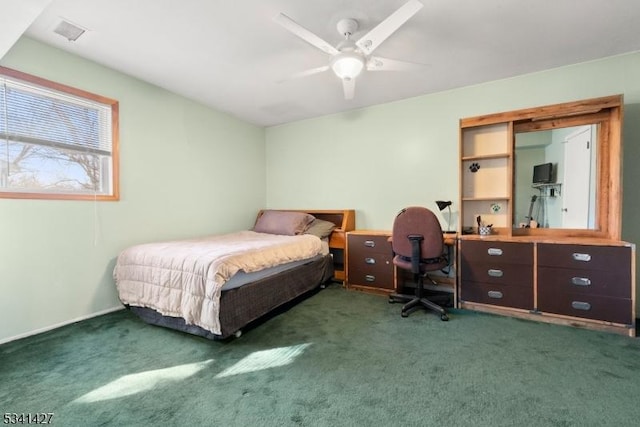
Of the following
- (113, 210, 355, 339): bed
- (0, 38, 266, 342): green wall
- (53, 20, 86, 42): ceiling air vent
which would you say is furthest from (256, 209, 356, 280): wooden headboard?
(53, 20, 86, 42): ceiling air vent

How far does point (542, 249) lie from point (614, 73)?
1791 millimetres

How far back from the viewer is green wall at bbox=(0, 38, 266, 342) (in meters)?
2.21

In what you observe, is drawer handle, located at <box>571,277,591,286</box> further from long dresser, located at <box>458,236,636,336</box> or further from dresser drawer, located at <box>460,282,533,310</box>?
dresser drawer, located at <box>460,282,533,310</box>

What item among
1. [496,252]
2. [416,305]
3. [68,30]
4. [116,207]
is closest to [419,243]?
[416,305]

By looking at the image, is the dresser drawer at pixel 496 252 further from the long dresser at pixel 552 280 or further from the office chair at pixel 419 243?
the office chair at pixel 419 243

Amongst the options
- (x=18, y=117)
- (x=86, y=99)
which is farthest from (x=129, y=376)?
(x=86, y=99)

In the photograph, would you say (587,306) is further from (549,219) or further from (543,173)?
(543,173)

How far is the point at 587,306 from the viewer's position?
7.59ft

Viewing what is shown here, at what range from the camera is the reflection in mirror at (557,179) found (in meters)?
2.68

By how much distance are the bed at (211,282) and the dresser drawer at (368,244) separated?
0.57m

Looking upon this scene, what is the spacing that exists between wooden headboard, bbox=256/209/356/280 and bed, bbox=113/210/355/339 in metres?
0.62

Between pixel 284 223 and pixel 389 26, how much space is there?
8.51ft

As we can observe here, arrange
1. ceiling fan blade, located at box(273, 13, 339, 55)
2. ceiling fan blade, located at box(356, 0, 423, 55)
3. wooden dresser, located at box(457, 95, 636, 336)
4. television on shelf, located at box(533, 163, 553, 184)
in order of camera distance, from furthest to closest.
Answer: television on shelf, located at box(533, 163, 553, 184), wooden dresser, located at box(457, 95, 636, 336), ceiling fan blade, located at box(273, 13, 339, 55), ceiling fan blade, located at box(356, 0, 423, 55)

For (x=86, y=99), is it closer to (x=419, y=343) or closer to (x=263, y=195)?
(x=263, y=195)
